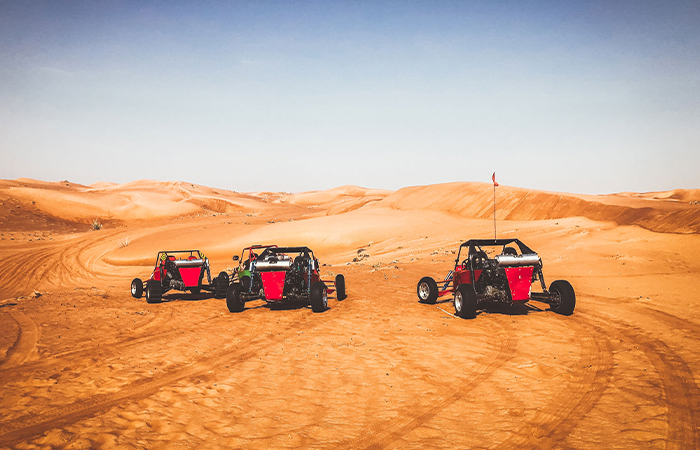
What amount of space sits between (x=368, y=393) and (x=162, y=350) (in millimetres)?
4264

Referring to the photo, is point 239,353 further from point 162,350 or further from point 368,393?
point 368,393

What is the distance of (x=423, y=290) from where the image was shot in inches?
479

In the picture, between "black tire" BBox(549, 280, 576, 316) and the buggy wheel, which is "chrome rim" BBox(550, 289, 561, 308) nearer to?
"black tire" BBox(549, 280, 576, 316)

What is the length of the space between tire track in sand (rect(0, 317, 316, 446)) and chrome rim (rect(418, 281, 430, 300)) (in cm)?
537

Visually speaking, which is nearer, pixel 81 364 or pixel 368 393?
pixel 368 393

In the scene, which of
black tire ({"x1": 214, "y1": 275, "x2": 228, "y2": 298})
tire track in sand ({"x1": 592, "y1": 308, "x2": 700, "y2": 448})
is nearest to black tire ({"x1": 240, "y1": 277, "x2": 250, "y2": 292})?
black tire ({"x1": 214, "y1": 275, "x2": 228, "y2": 298})

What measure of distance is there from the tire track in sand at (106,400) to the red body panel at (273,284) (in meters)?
3.11

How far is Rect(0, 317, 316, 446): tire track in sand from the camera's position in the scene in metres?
4.71

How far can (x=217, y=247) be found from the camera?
3152 cm

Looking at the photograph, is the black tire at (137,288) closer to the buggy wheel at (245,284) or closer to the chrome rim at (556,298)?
the buggy wheel at (245,284)

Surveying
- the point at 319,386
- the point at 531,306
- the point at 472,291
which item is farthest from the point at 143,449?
the point at 531,306

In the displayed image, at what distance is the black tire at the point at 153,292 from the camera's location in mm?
13281

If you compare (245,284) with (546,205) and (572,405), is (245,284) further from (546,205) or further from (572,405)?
(546,205)

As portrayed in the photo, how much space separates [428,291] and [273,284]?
4.29m
